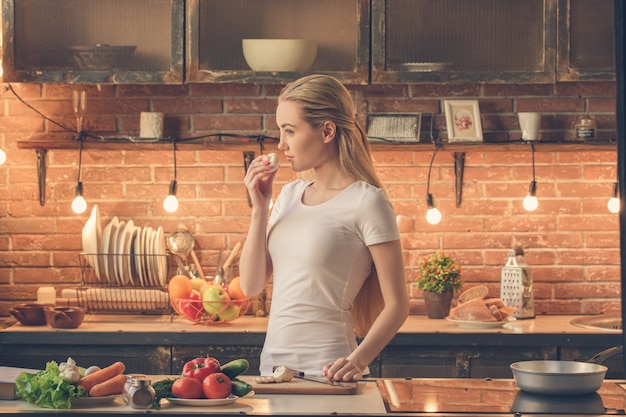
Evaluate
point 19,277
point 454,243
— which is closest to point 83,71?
point 19,277

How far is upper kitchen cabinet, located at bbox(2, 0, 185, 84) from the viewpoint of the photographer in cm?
420

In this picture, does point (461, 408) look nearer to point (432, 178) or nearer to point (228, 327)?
point (228, 327)

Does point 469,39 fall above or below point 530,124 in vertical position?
above

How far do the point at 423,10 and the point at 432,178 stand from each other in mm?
746

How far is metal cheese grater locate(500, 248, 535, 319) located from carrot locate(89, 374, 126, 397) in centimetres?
227

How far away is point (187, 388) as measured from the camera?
2398 mm

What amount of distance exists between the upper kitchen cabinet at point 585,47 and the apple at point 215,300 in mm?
1613

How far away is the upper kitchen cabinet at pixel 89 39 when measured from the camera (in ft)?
13.8

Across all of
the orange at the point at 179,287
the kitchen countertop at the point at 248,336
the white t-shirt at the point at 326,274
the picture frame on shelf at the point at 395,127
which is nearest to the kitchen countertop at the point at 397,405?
the white t-shirt at the point at 326,274

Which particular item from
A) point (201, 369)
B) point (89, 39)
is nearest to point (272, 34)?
point (89, 39)

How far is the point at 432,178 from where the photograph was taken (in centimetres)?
454

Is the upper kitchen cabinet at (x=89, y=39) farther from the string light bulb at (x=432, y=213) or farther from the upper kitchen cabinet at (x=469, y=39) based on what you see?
the string light bulb at (x=432, y=213)

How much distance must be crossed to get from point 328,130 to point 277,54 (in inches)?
54.5

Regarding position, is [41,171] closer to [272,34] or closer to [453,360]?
[272,34]
